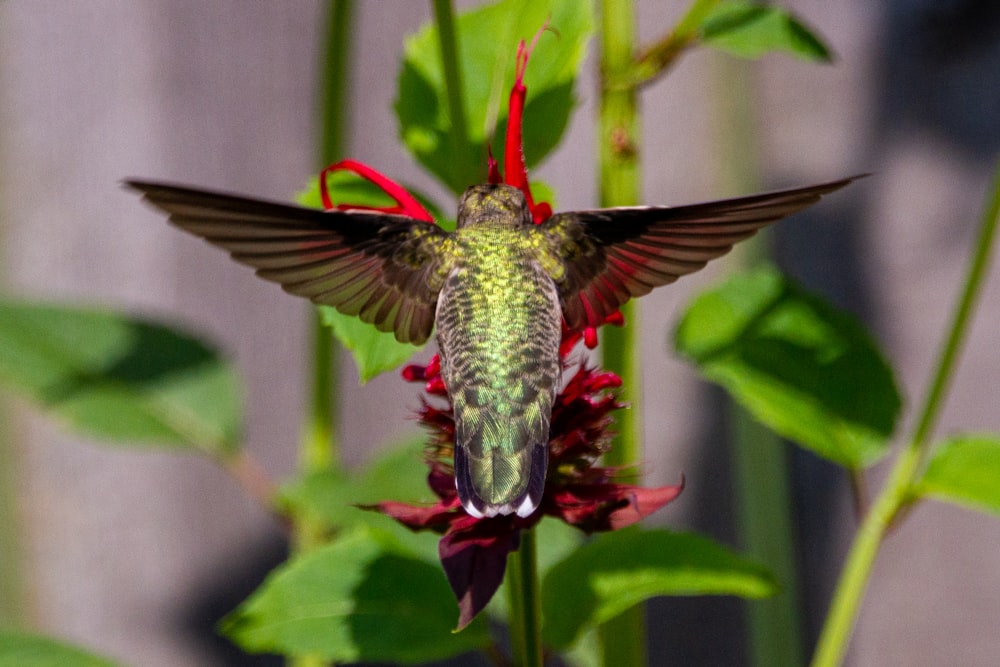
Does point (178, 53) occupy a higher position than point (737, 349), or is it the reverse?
point (178, 53)

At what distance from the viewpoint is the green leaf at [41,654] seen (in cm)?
58

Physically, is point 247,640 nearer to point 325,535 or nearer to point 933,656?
point 325,535

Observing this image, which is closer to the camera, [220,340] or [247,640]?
[247,640]

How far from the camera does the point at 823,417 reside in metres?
0.60

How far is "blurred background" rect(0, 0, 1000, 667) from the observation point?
90 cm

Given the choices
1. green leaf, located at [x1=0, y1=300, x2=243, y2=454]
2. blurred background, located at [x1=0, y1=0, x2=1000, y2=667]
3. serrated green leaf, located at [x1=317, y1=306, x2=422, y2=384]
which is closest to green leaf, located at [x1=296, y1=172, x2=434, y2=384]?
serrated green leaf, located at [x1=317, y1=306, x2=422, y2=384]

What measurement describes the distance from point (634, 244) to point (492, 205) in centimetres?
7

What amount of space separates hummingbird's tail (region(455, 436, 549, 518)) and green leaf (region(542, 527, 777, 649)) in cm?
11

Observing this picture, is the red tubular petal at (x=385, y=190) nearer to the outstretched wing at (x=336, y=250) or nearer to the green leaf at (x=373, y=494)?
the outstretched wing at (x=336, y=250)

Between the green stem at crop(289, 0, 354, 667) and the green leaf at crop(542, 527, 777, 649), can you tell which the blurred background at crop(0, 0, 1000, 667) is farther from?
the green leaf at crop(542, 527, 777, 649)

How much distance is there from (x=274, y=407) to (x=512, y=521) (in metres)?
0.71

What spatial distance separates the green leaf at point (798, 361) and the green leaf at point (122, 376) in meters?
0.38

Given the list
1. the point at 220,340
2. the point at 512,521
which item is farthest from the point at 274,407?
the point at 512,521

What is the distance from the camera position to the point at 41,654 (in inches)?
23.0
